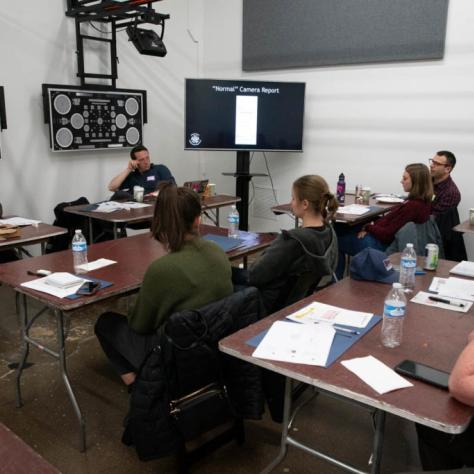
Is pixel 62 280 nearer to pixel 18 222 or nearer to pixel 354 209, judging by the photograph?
pixel 18 222

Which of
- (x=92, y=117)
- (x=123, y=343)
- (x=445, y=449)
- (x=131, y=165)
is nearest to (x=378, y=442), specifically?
(x=445, y=449)

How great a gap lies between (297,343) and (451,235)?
2.92 m

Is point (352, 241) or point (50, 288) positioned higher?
point (50, 288)

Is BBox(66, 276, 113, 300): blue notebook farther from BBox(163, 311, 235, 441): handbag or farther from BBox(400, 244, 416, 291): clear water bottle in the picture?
BBox(400, 244, 416, 291): clear water bottle

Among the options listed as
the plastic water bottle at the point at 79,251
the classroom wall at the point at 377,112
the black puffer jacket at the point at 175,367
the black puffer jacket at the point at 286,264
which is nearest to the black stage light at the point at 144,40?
the classroom wall at the point at 377,112

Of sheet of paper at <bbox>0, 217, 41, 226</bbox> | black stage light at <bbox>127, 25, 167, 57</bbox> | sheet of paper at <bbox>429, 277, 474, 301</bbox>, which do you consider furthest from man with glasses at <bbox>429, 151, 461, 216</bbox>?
sheet of paper at <bbox>0, 217, 41, 226</bbox>

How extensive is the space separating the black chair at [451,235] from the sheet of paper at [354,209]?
0.61 meters

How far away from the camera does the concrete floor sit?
81.9 inches

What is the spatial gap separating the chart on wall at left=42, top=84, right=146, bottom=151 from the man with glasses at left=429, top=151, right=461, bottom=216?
3339 millimetres

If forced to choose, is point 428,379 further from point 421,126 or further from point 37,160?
point 37,160

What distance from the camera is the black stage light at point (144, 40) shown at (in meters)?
4.48

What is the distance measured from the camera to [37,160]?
4996 mm

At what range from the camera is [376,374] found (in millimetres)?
1435

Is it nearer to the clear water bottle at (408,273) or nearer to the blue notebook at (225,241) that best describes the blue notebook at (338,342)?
the clear water bottle at (408,273)
